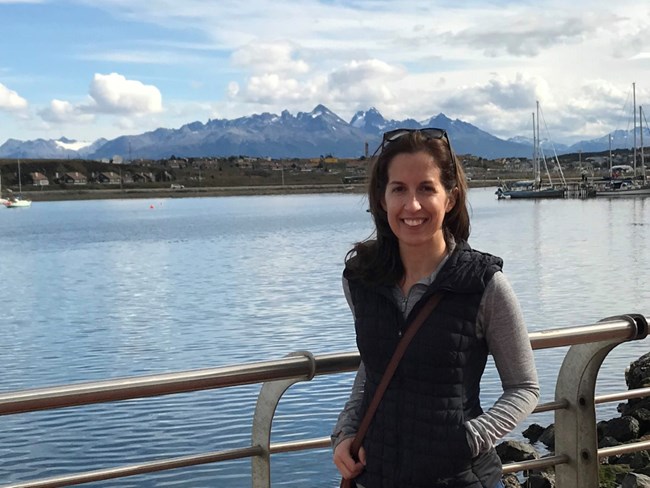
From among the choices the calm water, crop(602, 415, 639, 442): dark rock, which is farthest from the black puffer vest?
crop(602, 415, 639, 442): dark rock

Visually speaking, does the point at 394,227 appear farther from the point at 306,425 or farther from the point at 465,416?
the point at 306,425

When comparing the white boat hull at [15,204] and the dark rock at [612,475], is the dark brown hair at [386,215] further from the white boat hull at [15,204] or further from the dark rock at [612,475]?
the white boat hull at [15,204]

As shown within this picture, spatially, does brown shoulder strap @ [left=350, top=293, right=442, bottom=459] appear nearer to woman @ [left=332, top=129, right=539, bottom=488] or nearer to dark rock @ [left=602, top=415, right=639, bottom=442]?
woman @ [left=332, top=129, right=539, bottom=488]

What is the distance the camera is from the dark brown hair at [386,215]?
2617mm

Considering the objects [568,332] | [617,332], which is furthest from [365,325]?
[617,332]

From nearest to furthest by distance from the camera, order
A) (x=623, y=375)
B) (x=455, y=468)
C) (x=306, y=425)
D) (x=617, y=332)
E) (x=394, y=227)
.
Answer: (x=455, y=468), (x=394, y=227), (x=617, y=332), (x=306, y=425), (x=623, y=375)

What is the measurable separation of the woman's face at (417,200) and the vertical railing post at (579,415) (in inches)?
47.8

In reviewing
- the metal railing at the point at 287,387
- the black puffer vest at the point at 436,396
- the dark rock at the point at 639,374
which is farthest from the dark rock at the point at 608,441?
the black puffer vest at the point at 436,396

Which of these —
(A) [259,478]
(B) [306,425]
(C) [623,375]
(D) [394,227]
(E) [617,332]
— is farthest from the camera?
(C) [623,375]

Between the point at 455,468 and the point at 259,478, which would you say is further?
the point at 259,478

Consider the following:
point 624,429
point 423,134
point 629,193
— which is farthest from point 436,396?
point 629,193

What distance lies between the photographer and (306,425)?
1412 centimetres

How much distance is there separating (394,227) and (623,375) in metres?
15.2

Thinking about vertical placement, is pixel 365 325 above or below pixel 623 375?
above
